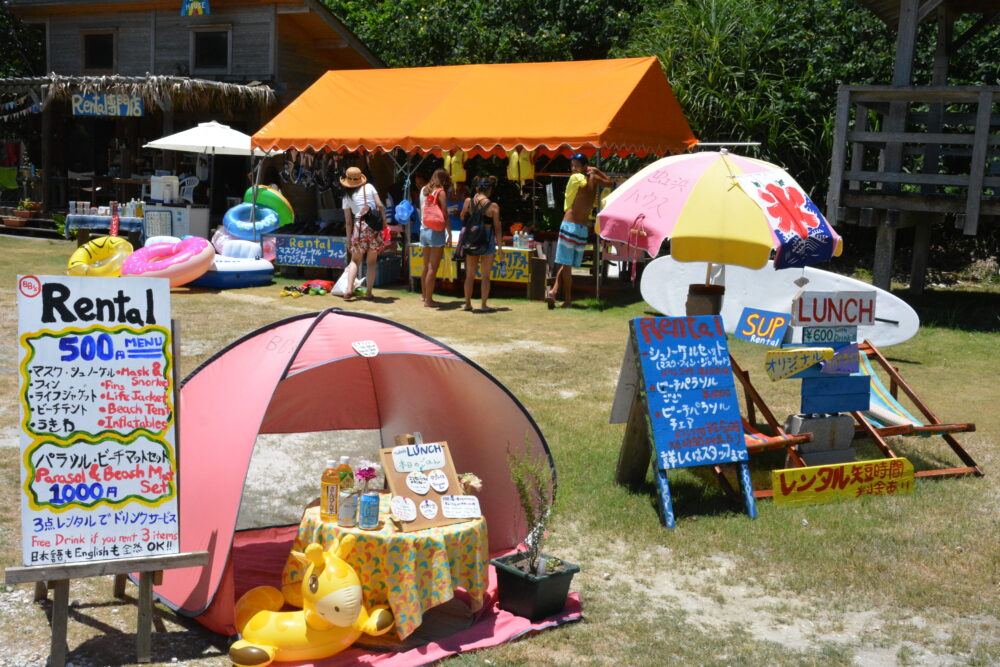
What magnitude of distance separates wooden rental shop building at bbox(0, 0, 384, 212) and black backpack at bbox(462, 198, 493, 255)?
7.85 m

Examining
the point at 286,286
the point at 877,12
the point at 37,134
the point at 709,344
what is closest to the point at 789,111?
the point at 877,12

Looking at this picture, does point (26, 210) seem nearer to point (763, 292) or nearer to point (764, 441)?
point (763, 292)

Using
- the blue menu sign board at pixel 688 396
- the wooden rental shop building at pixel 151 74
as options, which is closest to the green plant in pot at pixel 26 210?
the wooden rental shop building at pixel 151 74

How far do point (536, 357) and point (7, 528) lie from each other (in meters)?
5.50

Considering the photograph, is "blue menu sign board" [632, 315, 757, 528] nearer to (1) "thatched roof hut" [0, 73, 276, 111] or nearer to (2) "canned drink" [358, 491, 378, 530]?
→ (2) "canned drink" [358, 491, 378, 530]

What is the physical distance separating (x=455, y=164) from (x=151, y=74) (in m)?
9.81

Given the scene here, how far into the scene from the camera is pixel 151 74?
20.7m

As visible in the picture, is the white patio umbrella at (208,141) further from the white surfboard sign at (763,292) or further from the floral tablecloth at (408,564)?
the floral tablecloth at (408,564)

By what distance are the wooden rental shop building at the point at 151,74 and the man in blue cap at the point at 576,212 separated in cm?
828

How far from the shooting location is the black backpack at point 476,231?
1206cm

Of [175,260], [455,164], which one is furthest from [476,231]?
[175,260]

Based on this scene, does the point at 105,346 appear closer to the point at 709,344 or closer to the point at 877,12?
the point at 709,344

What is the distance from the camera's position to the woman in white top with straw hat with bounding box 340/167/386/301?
41.7 feet

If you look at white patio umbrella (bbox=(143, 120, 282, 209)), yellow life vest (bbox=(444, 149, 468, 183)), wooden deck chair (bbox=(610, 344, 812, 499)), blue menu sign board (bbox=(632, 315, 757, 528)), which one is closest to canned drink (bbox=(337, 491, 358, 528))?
blue menu sign board (bbox=(632, 315, 757, 528))
